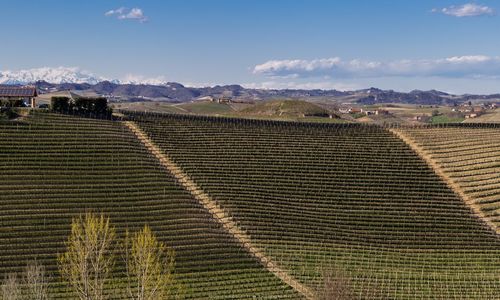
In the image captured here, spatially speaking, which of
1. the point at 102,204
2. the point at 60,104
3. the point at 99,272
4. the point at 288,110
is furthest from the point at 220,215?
the point at 288,110

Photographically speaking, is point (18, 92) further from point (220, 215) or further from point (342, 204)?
point (342, 204)

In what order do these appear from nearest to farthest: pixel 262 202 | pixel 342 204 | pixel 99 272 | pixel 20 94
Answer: pixel 99 272, pixel 262 202, pixel 342 204, pixel 20 94

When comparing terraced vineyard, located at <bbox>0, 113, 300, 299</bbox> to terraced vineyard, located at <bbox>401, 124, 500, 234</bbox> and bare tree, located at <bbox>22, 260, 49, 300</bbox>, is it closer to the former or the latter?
bare tree, located at <bbox>22, 260, 49, 300</bbox>

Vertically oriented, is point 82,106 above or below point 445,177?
above

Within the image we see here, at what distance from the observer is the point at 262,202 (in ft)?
183

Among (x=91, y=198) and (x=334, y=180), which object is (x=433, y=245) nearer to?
(x=334, y=180)

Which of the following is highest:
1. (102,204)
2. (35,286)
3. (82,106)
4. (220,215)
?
(82,106)

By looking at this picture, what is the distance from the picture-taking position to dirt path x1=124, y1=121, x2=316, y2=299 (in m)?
43.8

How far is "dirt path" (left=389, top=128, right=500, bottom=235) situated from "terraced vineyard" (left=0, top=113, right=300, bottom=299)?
23260 millimetres

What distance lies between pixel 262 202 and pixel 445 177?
20.9 m

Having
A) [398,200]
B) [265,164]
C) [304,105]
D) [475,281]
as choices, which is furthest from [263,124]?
[304,105]

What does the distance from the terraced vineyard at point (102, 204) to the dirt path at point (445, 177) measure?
23260 millimetres

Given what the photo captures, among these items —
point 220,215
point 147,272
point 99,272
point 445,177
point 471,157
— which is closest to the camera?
point 147,272

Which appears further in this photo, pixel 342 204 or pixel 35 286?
pixel 342 204
